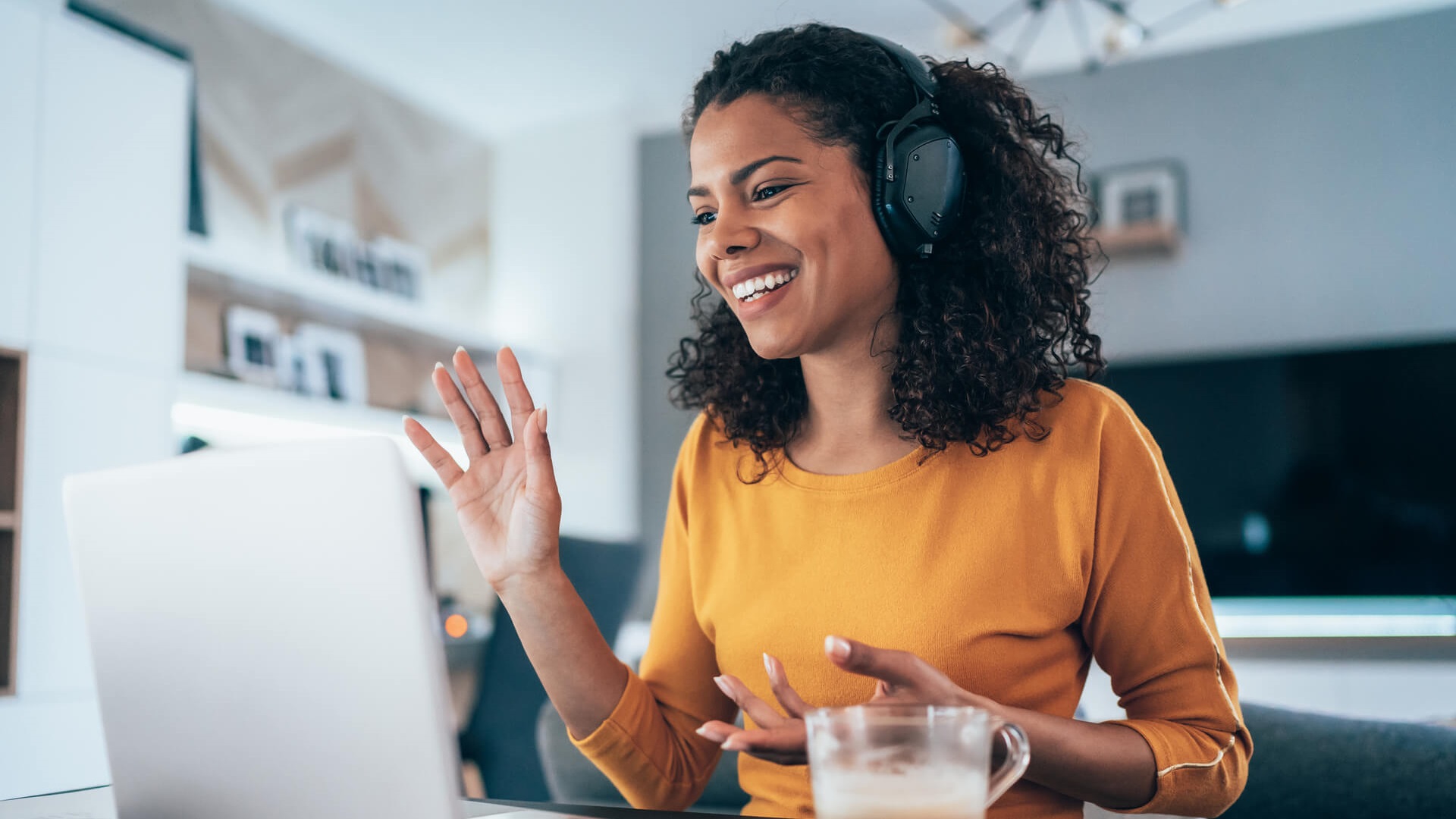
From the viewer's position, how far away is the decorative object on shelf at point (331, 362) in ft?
11.6

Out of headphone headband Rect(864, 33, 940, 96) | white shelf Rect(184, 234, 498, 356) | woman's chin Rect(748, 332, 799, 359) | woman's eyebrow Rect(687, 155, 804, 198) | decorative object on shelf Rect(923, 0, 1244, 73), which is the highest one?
decorative object on shelf Rect(923, 0, 1244, 73)

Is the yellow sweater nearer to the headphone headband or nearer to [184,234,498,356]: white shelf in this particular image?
the headphone headband

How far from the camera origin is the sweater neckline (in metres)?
1.03

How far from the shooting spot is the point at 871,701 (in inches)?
25.5

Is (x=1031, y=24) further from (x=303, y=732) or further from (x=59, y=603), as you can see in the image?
(x=303, y=732)

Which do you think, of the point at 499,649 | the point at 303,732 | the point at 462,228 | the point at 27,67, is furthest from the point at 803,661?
the point at 462,228

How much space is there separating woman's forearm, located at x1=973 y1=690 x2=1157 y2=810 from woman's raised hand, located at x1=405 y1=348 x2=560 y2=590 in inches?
14.8

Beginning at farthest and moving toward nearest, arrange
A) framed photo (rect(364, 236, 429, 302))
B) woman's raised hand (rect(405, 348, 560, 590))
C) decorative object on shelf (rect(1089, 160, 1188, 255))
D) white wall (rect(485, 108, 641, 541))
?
white wall (rect(485, 108, 641, 541))
framed photo (rect(364, 236, 429, 302))
decorative object on shelf (rect(1089, 160, 1188, 255))
woman's raised hand (rect(405, 348, 560, 590))

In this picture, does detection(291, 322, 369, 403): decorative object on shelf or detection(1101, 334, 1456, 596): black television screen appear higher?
detection(291, 322, 369, 403): decorative object on shelf

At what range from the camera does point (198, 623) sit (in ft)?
1.95

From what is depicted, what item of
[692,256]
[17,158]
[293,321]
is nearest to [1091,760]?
[17,158]

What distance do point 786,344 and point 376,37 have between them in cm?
339

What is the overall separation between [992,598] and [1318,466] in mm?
3087

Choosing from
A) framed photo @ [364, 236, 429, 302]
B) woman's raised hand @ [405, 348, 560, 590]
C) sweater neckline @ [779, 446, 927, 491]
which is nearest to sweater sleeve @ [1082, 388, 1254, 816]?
sweater neckline @ [779, 446, 927, 491]
